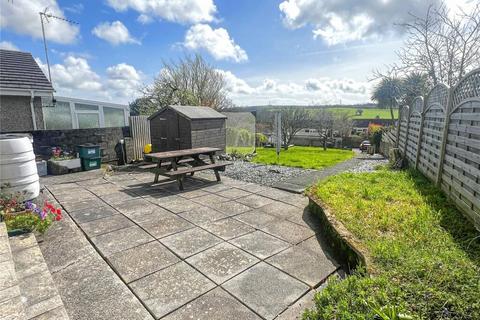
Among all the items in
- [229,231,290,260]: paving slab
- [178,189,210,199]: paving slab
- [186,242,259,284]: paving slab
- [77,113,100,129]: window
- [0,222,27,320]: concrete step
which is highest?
[77,113,100,129]: window

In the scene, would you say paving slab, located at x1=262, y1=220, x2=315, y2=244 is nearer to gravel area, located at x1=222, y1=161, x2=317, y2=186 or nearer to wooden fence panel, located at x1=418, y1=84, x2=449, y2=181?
gravel area, located at x1=222, y1=161, x2=317, y2=186

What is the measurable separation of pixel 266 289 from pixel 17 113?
10.2 meters

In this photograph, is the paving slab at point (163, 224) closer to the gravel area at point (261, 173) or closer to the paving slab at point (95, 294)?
the paving slab at point (95, 294)

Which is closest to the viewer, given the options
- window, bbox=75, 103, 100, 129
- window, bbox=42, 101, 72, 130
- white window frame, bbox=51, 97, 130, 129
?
window, bbox=42, 101, 72, 130

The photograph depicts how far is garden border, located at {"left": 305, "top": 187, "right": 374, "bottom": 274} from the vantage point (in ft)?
7.82

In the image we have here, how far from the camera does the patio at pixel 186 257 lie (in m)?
2.12

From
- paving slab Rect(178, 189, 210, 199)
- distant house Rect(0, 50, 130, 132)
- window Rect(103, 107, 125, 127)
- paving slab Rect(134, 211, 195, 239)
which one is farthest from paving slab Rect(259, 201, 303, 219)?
window Rect(103, 107, 125, 127)

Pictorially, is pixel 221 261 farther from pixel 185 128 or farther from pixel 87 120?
pixel 87 120

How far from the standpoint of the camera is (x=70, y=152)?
8.05 metres

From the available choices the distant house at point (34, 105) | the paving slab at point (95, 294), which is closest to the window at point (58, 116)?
the distant house at point (34, 105)

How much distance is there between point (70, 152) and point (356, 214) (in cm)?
850

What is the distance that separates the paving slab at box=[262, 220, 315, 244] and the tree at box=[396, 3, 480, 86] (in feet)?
28.0

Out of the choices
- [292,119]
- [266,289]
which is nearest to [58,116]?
[266,289]

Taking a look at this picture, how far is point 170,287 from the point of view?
2334 millimetres
